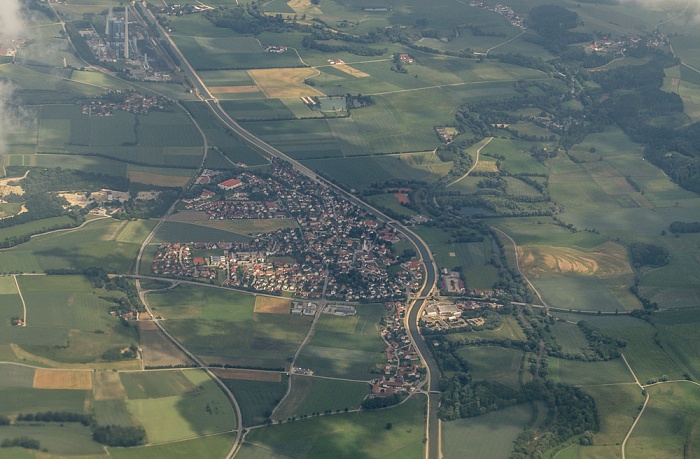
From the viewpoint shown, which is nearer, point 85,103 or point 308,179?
point 308,179

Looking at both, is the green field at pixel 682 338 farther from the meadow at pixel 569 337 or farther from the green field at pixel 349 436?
the green field at pixel 349 436

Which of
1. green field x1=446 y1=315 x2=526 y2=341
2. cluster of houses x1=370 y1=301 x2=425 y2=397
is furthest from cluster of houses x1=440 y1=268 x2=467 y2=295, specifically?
green field x1=446 y1=315 x2=526 y2=341

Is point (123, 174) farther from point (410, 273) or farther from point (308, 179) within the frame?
point (410, 273)

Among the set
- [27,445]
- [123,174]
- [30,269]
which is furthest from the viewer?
[123,174]

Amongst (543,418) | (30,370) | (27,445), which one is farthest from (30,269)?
(543,418)

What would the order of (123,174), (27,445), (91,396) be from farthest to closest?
(123,174)
(91,396)
(27,445)

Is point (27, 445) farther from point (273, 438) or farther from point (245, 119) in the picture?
point (245, 119)
